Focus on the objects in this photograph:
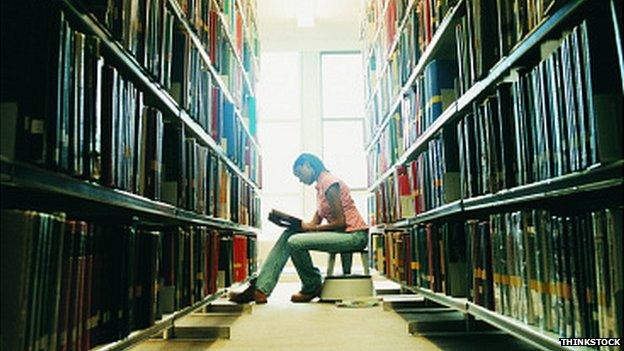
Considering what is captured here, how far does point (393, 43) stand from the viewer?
3.53 m

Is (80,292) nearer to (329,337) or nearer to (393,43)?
(329,337)

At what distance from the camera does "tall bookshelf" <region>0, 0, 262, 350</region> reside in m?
0.93

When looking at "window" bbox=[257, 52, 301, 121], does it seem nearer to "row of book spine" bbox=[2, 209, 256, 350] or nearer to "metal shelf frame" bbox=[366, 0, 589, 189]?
"metal shelf frame" bbox=[366, 0, 589, 189]

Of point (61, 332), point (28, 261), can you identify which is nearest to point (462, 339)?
point (61, 332)

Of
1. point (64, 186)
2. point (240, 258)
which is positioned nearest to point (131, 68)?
point (64, 186)

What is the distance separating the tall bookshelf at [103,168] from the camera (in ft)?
3.05

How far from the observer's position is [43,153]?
0.95 meters

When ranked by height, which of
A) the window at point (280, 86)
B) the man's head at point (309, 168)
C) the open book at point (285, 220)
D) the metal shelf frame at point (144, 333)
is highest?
the window at point (280, 86)

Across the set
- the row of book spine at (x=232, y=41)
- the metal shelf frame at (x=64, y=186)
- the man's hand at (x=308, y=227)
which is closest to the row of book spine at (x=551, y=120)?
the metal shelf frame at (x=64, y=186)

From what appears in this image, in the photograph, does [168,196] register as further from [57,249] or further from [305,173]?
[305,173]

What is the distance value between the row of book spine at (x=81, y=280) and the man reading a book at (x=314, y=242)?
1.68 m

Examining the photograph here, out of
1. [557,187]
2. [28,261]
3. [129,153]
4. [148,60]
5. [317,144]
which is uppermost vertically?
[317,144]

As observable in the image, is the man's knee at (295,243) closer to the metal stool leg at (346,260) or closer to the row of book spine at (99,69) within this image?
the metal stool leg at (346,260)

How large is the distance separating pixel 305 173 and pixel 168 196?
7.44 ft
